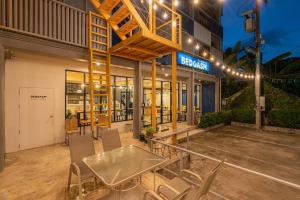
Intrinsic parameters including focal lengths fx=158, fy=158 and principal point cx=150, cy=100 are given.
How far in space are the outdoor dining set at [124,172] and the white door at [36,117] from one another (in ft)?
12.8

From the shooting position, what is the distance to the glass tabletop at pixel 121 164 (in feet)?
7.91

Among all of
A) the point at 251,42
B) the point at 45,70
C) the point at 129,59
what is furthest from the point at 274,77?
the point at 45,70

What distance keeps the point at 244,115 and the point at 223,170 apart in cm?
827

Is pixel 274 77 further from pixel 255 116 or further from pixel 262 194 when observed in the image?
pixel 262 194

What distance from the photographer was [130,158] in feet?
10.2

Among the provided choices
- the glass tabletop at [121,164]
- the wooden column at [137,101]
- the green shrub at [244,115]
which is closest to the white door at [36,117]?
the wooden column at [137,101]

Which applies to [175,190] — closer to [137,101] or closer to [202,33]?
[137,101]

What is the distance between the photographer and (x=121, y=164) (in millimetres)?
2850

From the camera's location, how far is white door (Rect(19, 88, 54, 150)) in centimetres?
593

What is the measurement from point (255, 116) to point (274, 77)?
6628 millimetres

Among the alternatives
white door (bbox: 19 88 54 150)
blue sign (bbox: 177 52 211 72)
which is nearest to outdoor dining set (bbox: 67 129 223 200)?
white door (bbox: 19 88 54 150)

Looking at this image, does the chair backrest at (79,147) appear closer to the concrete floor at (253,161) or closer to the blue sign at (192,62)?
the concrete floor at (253,161)

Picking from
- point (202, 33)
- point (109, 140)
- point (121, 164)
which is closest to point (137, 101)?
point (109, 140)

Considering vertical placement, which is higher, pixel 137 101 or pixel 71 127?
pixel 137 101
